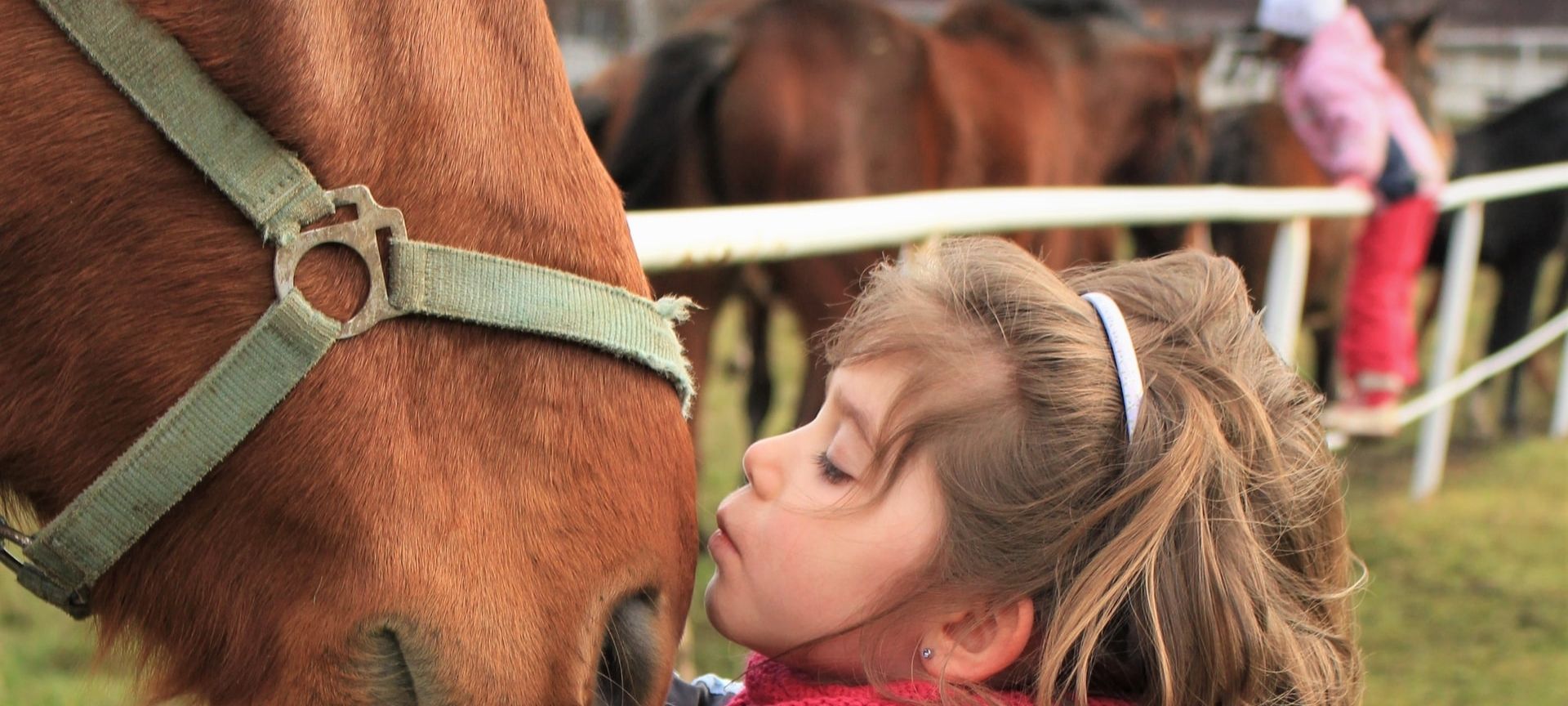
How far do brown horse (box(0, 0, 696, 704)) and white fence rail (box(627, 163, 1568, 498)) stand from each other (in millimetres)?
466

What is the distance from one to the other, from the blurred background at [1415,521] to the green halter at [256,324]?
0.20 m

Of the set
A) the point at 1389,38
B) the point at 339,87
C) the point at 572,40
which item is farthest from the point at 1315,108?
the point at 572,40

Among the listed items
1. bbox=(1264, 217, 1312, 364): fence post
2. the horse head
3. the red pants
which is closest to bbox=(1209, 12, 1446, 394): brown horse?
the horse head

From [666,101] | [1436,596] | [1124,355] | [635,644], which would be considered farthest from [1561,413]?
[635,644]

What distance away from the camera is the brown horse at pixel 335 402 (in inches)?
36.8

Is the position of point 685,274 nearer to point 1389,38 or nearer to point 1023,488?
point 1023,488

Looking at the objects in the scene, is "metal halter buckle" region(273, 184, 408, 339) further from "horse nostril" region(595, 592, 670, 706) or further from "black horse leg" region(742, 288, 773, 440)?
"black horse leg" region(742, 288, 773, 440)

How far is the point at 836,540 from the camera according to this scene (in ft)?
3.57

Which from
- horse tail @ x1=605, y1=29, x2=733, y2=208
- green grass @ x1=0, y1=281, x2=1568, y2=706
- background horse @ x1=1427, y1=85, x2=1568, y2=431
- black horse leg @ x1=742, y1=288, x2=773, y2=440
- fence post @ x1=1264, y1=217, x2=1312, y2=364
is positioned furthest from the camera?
background horse @ x1=1427, y1=85, x2=1568, y2=431

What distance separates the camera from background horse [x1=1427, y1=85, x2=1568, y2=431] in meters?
6.86

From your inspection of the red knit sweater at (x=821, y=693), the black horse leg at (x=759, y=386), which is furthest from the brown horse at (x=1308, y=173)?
the red knit sweater at (x=821, y=693)

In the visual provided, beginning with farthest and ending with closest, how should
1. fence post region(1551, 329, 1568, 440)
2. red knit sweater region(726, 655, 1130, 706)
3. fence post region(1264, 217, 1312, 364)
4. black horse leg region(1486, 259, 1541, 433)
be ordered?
1. black horse leg region(1486, 259, 1541, 433)
2. fence post region(1551, 329, 1568, 440)
3. fence post region(1264, 217, 1312, 364)
4. red knit sweater region(726, 655, 1130, 706)

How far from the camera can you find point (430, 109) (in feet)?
3.22

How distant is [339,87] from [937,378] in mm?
520
